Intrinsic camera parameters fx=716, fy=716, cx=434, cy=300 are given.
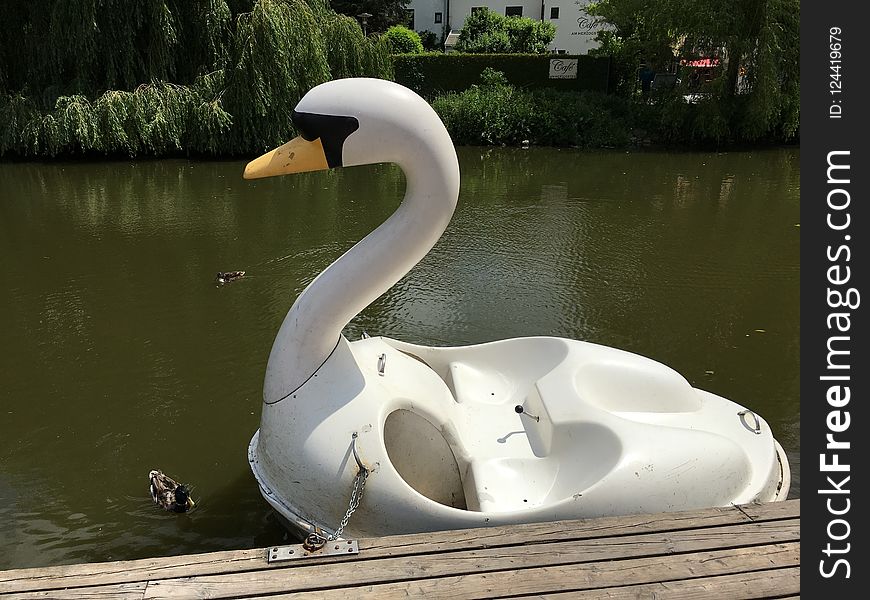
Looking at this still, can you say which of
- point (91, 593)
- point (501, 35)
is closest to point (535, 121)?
point (501, 35)

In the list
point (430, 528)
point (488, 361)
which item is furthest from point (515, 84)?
point (430, 528)

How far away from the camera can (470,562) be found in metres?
2.62

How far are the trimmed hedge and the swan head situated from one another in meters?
18.8

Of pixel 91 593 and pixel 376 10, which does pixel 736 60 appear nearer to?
pixel 91 593

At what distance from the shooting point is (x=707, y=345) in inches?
237

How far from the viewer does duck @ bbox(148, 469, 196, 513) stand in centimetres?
383

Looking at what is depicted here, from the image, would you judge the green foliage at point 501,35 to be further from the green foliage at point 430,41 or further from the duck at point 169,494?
the duck at point 169,494

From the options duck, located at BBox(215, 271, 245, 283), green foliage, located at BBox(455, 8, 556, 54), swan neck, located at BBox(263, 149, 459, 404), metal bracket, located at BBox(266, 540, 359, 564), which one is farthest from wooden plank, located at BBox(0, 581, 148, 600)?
green foliage, located at BBox(455, 8, 556, 54)

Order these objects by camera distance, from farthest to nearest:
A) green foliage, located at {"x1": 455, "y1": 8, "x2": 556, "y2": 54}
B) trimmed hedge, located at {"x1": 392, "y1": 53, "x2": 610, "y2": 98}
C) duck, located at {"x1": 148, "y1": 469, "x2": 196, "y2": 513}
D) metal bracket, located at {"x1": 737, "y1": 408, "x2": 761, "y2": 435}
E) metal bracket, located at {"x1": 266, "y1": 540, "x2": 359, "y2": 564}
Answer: green foliage, located at {"x1": 455, "y1": 8, "x2": 556, "y2": 54}
trimmed hedge, located at {"x1": 392, "y1": 53, "x2": 610, "y2": 98}
duck, located at {"x1": 148, "y1": 469, "x2": 196, "y2": 513}
metal bracket, located at {"x1": 737, "y1": 408, "x2": 761, "y2": 435}
metal bracket, located at {"x1": 266, "y1": 540, "x2": 359, "y2": 564}

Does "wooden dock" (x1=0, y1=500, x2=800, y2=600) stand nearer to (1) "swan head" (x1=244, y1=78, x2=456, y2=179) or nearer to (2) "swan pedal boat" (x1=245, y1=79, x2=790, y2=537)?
(2) "swan pedal boat" (x1=245, y1=79, x2=790, y2=537)

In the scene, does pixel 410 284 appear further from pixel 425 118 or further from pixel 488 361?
pixel 425 118

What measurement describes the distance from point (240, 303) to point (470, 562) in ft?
15.6

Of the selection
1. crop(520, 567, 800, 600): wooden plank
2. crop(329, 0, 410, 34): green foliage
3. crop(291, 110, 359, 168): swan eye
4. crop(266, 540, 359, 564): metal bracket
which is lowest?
crop(520, 567, 800, 600): wooden plank

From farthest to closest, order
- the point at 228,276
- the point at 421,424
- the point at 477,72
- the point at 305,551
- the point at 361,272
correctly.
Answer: the point at 477,72, the point at 228,276, the point at 421,424, the point at 361,272, the point at 305,551
